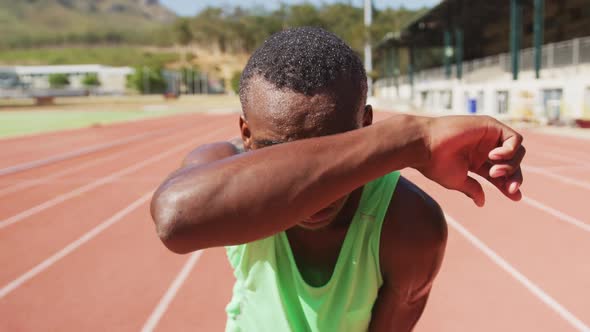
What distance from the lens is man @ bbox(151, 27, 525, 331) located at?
69 cm

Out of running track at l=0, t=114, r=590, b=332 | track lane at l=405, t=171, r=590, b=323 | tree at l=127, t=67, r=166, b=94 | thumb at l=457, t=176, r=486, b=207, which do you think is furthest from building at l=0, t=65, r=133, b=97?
thumb at l=457, t=176, r=486, b=207

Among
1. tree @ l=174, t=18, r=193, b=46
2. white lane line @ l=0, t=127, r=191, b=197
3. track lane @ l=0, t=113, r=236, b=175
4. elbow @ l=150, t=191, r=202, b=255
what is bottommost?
white lane line @ l=0, t=127, r=191, b=197

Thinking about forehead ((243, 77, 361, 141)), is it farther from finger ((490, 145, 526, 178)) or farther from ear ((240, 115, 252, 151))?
finger ((490, 145, 526, 178))

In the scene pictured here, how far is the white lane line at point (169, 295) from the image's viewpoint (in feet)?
11.1

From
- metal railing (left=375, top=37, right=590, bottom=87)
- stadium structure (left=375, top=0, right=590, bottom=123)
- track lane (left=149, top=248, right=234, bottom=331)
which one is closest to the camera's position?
track lane (left=149, top=248, right=234, bottom=331)

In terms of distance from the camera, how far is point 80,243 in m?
5.18

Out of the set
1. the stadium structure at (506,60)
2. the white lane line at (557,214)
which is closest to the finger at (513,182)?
the white lane line at (557,214)

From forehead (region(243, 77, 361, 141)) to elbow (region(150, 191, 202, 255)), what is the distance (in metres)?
→ 0.22

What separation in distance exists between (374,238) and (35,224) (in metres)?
5.98

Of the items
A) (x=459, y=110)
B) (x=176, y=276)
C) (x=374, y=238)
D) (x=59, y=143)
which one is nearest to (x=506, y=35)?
(x=459, y=110)

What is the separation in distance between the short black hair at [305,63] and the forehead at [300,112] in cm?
1

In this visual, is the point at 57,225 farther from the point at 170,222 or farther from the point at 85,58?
the point at 85,58

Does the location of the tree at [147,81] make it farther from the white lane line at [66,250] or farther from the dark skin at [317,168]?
the dark skin at [317,168]

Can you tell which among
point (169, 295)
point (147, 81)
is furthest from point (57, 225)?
point (147, 81)
